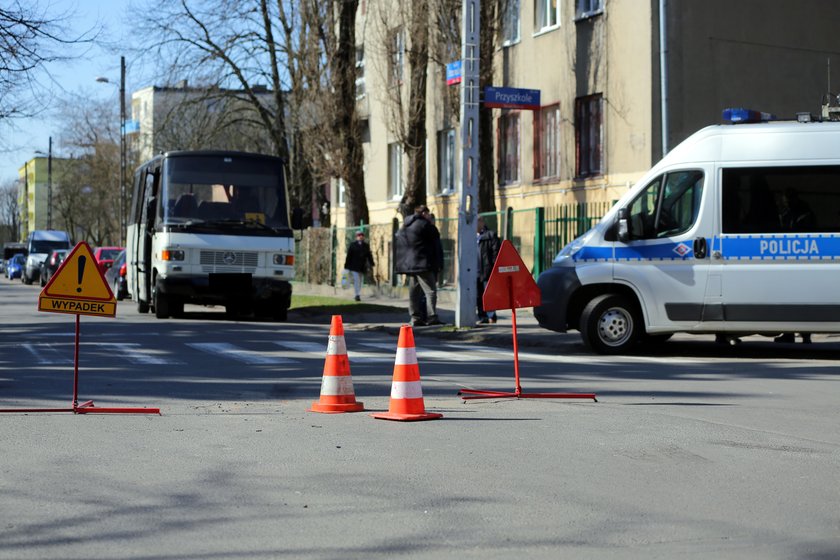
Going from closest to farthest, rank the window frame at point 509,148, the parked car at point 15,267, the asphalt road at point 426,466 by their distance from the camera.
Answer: the asphalt road at point 426,466, the window frame at point 509,148, the parked car at point 15,267

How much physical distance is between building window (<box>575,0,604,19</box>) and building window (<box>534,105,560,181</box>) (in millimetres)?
2214

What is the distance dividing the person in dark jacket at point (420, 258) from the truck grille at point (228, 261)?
10.4 ft

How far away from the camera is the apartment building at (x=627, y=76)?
1047 inches

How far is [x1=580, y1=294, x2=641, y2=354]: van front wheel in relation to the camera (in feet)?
54.1

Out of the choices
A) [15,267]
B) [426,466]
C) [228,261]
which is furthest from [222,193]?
[15,267]

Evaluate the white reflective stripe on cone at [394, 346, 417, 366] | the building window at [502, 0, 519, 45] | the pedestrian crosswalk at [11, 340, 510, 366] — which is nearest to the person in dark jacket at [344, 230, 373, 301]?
the building window at [502, 0, 519, 45]

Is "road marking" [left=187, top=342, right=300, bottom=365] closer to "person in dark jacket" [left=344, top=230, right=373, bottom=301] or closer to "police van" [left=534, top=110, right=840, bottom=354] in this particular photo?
"police van" [left=534, top=110, right=840, bottom=354]

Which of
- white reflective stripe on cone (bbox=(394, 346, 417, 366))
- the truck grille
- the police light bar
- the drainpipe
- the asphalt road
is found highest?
the drainpipe

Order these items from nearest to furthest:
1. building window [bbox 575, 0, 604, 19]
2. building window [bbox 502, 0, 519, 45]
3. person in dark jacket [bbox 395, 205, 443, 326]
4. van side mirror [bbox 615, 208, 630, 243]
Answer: van side mirror [bbox 615, 208, 630, 243], person in dark jacket [bbox 395, 205, 443, 326], building window [bbox 575, 0, 604, 19], building window [bbox 502, 0, 519, 45]

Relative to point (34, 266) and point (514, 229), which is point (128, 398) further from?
point (34, 266)

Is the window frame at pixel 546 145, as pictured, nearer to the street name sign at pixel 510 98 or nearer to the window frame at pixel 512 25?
the window frame at pixel 512 25

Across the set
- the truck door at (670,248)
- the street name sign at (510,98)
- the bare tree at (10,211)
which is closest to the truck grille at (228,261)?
the street name sign at (510,98)

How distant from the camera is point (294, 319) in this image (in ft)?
84.1

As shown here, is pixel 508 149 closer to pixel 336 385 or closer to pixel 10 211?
pixel 336 385
